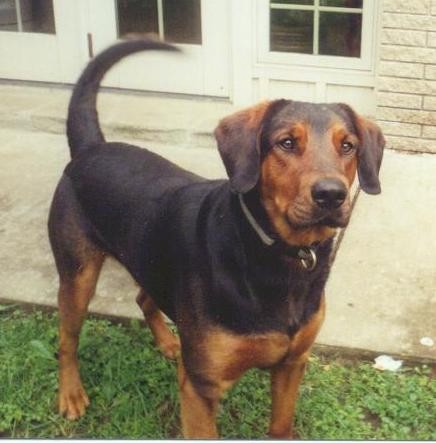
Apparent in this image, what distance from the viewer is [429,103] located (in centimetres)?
577

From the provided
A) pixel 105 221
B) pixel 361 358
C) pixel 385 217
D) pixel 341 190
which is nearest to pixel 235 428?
pixel 361 358

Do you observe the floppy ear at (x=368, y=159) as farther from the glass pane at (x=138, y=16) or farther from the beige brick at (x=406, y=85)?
the glass pane at (x=138, y=16)

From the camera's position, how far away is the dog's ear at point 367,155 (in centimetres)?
290

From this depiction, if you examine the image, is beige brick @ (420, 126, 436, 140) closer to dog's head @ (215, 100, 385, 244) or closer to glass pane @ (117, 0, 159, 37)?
glass pane @ (117, 0, 159, 37)

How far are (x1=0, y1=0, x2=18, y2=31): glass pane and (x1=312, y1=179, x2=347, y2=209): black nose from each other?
198 inches

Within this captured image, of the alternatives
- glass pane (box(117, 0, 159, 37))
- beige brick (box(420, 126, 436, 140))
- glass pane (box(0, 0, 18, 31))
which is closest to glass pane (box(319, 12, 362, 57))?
beige brick (box(420, 126, 436, 140))

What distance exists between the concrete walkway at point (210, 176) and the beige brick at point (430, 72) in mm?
528

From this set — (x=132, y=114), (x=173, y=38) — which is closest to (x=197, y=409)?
(x=132, y=114)

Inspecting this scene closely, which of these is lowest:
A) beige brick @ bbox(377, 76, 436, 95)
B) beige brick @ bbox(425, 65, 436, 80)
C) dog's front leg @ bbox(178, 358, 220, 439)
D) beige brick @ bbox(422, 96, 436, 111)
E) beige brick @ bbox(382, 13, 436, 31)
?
dog's front leg @ bbox(178, 358, 220, 439)

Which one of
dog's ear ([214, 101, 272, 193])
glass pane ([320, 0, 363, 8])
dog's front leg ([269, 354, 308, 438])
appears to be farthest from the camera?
glass pane ([320, 0, 363, 8])

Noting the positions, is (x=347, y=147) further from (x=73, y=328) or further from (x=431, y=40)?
(x=431, y=40)

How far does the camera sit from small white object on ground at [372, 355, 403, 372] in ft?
12.4

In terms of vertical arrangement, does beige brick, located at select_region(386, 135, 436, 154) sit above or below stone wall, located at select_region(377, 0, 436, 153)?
below

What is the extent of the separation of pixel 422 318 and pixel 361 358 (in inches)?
15.1
